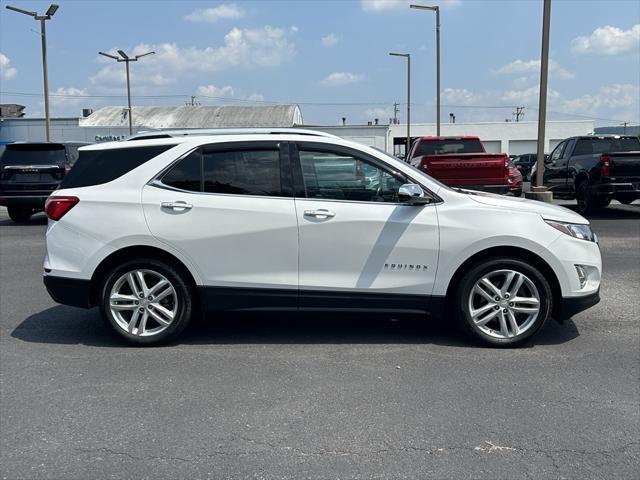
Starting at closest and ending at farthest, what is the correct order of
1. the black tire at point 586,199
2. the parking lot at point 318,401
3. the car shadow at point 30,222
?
the parking lot at point 318,401 < the black tire at point 586,199 < the car shadow at point 30,222

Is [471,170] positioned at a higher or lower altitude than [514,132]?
lower

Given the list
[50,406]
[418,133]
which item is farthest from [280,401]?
[418,133]

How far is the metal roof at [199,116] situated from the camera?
70125 mm

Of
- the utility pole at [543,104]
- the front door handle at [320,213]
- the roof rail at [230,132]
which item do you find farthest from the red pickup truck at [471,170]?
the front door handle at [320,213]

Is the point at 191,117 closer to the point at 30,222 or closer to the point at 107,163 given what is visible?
the point at 30,222

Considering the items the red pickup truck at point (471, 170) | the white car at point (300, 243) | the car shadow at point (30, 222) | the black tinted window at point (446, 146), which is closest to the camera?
the white car at point (300, 243)

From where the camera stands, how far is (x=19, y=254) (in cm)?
1025

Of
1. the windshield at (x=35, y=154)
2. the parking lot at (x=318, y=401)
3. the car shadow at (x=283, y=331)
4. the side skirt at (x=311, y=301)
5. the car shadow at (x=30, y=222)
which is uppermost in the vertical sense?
the windshield at (x=35, y=154)

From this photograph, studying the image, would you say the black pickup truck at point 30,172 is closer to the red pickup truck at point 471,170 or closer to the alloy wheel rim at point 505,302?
the red pickup truck at point 471,170

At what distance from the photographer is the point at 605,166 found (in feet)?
45.0

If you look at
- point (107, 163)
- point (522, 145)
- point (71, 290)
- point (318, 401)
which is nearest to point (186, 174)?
point (107, 163)

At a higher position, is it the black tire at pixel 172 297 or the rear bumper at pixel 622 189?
the rear bumper at pixel 622 189

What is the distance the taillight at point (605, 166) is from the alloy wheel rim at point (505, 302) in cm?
996

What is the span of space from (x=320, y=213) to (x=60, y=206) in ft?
7.24
